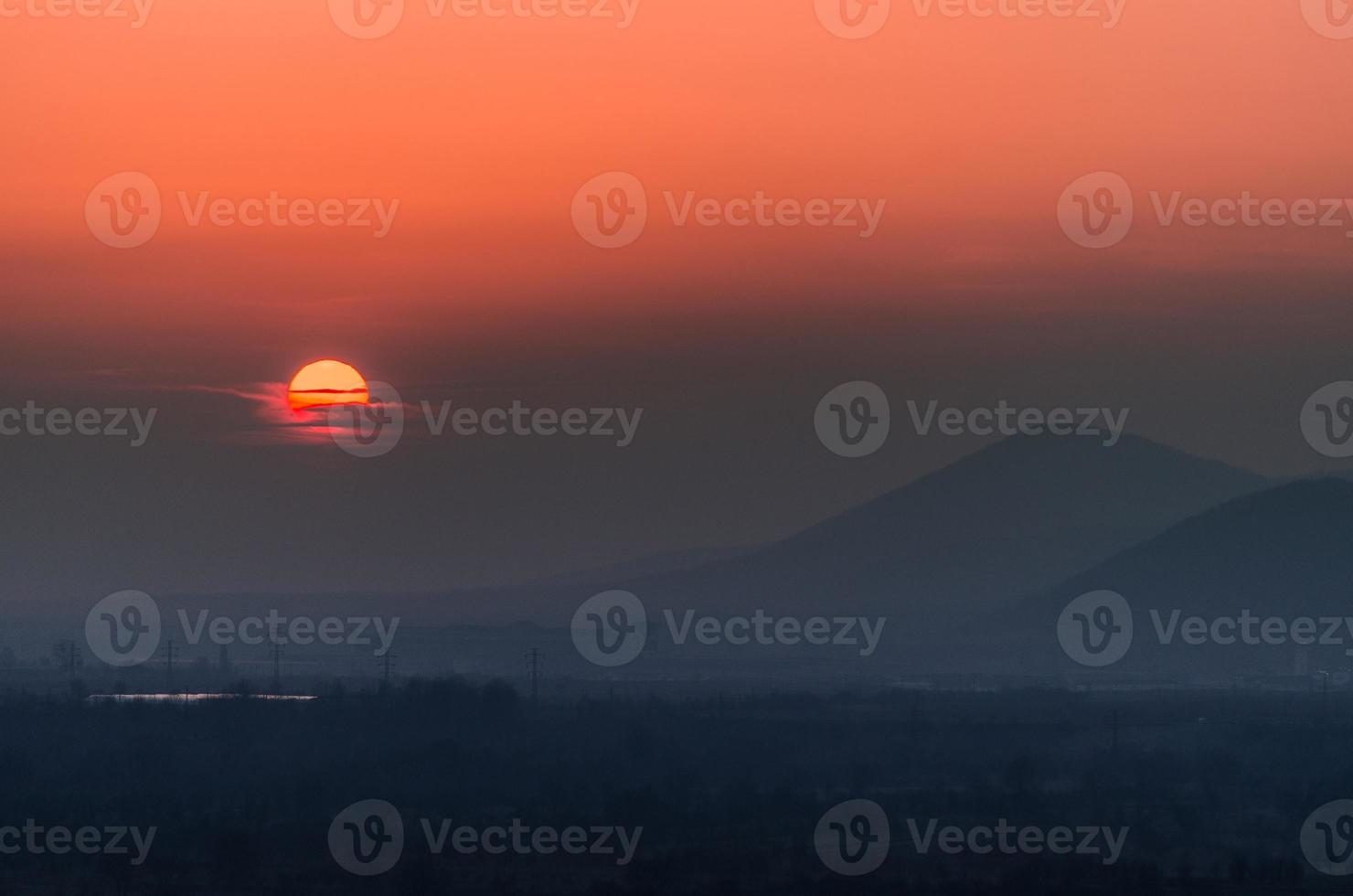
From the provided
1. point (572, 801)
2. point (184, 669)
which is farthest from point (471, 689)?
point (184, 669)

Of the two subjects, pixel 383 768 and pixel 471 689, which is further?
pixel 471 689

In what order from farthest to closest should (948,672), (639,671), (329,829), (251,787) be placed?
(948,672)
(639,671)
(251,787)
(329,829)

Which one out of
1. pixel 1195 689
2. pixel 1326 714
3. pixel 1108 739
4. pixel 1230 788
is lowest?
pixel 1230 788

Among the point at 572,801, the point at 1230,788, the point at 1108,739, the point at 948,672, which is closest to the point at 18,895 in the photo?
the point at 572,801

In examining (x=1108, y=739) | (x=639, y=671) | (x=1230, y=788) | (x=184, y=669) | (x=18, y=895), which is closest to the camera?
(x=18, y=895)

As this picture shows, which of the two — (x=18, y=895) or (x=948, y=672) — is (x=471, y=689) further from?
(x=948, y=672)

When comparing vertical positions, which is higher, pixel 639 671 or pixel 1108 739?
pixel 639 671

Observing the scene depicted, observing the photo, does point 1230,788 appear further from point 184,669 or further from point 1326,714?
point 184,669
